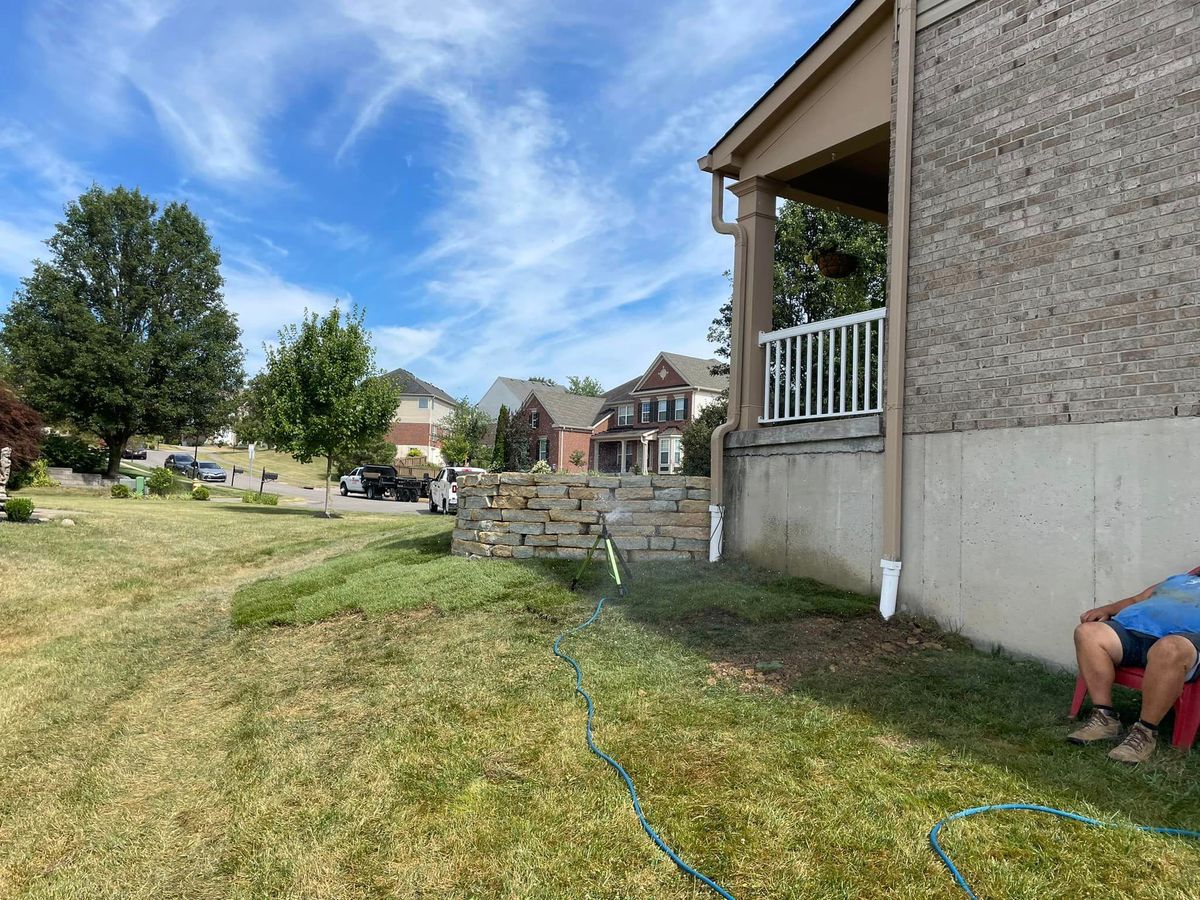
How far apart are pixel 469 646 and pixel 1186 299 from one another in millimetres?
4417

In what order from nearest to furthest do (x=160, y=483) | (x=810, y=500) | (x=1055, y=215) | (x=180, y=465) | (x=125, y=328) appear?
(x=1055, y=215), (x=810, y=500), (x=160, y=483), (x=125, y=328), (x=180, y=465)

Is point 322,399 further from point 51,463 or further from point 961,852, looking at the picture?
point 961,852

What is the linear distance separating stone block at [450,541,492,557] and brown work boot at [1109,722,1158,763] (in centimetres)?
549

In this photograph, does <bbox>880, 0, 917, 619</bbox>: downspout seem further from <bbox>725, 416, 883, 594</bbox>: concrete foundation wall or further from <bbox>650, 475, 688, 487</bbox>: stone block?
<bbox>650, 475, 688, 487</bbox>: stone block

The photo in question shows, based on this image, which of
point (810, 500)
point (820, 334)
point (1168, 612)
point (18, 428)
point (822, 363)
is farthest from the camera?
point (18, 428)

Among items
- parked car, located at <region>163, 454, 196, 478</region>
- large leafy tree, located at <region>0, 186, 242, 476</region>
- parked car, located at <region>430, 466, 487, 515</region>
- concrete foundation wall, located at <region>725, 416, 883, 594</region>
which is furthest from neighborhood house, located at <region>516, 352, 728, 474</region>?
concrete foundation wall, located at <region>725, 416, 883, 594</region>

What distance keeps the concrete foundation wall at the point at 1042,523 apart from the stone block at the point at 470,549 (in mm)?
3935

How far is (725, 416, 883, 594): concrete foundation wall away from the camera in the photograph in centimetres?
547

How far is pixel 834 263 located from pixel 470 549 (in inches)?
179

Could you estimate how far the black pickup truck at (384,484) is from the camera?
3206 centimetres

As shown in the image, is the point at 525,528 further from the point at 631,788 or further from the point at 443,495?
the point at 443,495

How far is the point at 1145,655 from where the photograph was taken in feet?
10.5

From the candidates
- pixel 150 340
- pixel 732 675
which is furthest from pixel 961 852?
pixel 150 340

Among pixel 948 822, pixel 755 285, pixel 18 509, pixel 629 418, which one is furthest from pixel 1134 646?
pixel 629 418
